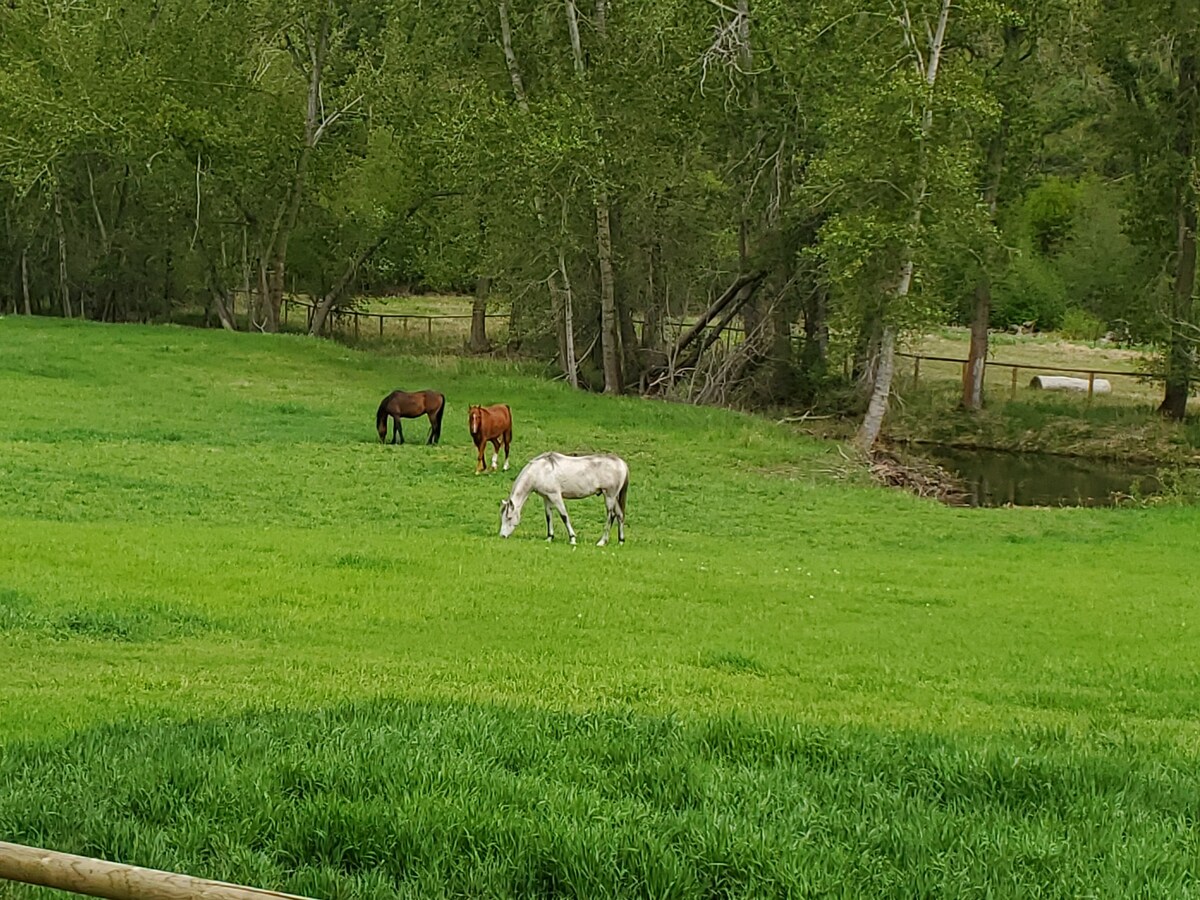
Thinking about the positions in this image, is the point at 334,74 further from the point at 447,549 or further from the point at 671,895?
the point at 671,895

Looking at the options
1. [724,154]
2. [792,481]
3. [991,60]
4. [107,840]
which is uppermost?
[991,60]

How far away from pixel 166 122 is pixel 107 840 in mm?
40781

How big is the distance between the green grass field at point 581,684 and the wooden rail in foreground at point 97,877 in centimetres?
121

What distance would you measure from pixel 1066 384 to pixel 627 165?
17353 millimetres

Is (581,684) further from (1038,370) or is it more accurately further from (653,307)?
(1038,370)

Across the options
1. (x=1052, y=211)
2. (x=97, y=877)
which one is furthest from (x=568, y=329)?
(x=97, y=877)

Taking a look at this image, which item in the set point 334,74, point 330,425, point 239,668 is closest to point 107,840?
point 239,668

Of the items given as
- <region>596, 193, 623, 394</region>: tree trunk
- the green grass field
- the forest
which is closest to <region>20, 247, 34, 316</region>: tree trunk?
the forest

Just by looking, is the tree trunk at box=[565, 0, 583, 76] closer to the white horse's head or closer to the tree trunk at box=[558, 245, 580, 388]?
the tree trunk at box=[558, 245, 580, 388]

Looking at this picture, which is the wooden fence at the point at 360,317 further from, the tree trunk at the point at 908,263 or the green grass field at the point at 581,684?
the green grass field at the point at 581,684

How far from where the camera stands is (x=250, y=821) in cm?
548

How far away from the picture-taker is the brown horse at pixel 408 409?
27531 mm

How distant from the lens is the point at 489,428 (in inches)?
956

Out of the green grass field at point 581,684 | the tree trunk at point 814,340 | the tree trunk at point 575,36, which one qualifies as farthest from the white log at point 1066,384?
the green grass field at point 581,684
